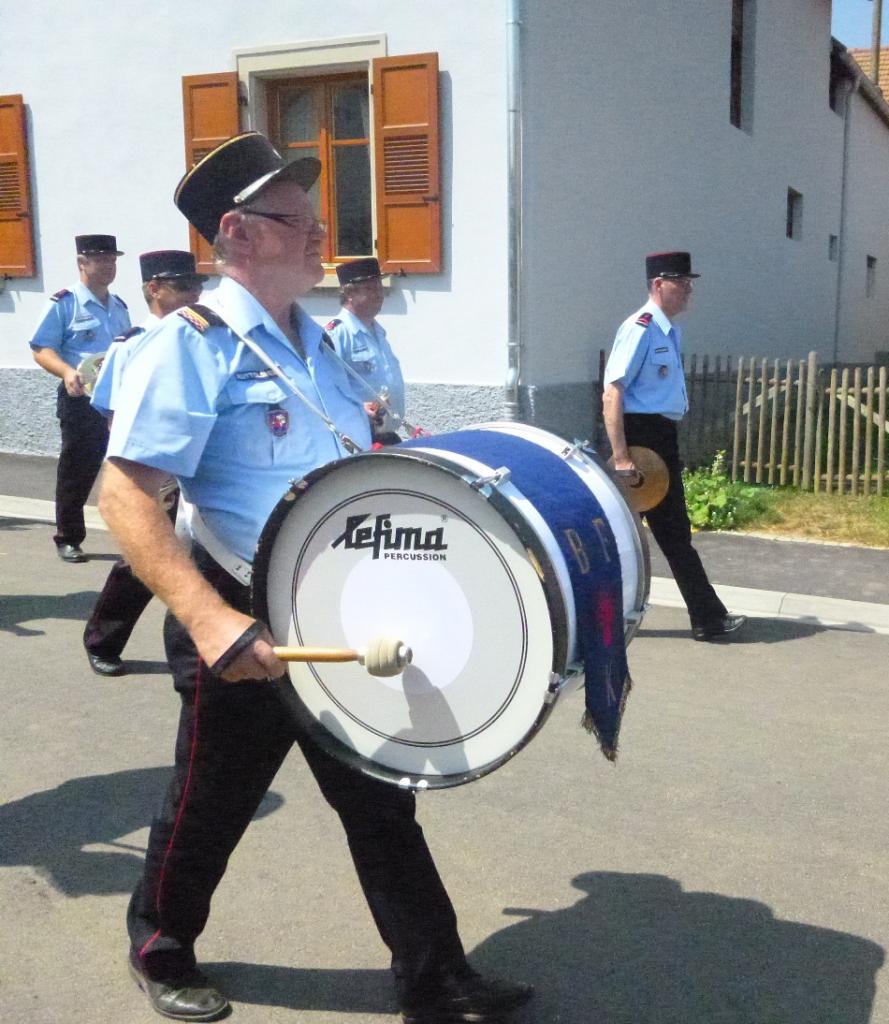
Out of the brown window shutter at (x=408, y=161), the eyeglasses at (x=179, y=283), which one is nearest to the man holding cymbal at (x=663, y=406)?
the eyeglasses at (x=179, y=283)

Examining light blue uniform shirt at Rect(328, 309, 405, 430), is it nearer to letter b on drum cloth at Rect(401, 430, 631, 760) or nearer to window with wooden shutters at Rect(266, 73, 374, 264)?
letter b on drum cloth at Rect(401, 430, 631, 760)

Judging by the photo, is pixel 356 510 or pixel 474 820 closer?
pixel 356 510

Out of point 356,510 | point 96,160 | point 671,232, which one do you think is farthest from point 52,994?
point 671,232

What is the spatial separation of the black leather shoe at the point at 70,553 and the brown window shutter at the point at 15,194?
520 cm

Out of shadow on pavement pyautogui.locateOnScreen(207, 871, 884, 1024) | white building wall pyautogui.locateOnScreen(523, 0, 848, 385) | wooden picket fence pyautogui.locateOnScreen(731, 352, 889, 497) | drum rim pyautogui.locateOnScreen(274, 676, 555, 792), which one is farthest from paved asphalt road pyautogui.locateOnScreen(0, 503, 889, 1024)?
white building wall pyautogui.locateOnScreen(523, 0, 848, 385)

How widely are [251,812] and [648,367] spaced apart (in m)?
3.83

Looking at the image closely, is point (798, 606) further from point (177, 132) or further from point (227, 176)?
point (177, 132)

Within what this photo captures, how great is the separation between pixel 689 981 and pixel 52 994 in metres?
1.46

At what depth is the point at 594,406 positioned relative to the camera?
36.6 feet

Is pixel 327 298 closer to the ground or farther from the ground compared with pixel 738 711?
farther from the ground

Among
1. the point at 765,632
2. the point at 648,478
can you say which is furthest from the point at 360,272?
the point at 765,632

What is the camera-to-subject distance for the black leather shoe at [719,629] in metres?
6.10

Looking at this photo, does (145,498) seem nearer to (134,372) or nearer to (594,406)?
(134,372)

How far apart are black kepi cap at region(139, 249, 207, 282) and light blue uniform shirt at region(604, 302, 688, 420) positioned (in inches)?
78.5
